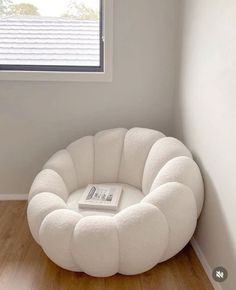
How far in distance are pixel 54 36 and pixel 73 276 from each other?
1784 mm

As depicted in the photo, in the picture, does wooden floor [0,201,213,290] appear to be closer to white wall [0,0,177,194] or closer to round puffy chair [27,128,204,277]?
round puffy chair [27,128,204,277]

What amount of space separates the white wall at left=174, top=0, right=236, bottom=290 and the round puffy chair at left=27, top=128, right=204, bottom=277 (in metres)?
0.12

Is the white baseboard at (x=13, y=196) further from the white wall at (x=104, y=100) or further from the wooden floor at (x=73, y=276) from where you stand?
the wooden floor at (x=73, y=276)

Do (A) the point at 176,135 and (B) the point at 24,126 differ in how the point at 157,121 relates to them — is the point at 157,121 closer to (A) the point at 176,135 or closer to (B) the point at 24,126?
(A) the point at 176,135

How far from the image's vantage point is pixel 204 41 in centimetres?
190

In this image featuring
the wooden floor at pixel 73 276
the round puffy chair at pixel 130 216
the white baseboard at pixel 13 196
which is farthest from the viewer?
the white baseboard at pixel 13 196

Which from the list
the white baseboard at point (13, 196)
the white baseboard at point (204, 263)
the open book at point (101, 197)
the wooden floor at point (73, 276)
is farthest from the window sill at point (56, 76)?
the white baseboard at point (204, 263)

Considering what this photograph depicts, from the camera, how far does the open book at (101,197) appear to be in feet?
6.75

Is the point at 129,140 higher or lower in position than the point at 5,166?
higher

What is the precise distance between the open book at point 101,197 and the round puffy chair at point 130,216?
39mm

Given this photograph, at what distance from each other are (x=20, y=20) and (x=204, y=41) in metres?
1.46

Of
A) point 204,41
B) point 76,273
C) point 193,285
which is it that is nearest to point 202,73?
point 204,41

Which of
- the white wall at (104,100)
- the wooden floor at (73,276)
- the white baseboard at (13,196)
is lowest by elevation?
the white baseboard at (13,196)

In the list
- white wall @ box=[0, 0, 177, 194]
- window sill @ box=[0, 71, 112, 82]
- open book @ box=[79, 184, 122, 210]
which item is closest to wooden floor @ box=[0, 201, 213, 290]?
open book @ box=[79, 184, 122, 210]
